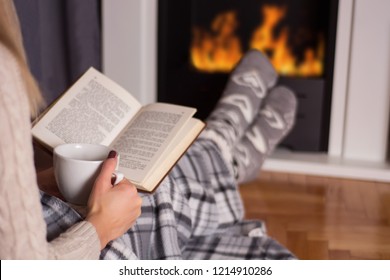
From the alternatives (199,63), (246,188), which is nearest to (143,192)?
(246,188)

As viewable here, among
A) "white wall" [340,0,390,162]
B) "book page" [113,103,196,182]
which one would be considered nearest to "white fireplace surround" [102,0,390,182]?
"white wall" [340,0,390,162]

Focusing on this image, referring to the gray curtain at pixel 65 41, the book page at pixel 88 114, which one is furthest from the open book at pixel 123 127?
the gray curtain at pixel 65 41

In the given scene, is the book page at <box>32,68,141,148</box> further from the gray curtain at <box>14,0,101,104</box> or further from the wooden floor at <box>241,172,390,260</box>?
Answer: the gray curtain at <box>14,0,101,104</box>

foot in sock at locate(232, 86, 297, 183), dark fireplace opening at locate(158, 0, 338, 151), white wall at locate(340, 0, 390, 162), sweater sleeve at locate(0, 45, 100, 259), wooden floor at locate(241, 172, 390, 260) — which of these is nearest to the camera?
sweater sleeve at locate(0, 45, 100, 259)

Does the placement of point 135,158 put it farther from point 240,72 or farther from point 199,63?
point 199,63

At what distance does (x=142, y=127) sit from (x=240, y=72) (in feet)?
2.35

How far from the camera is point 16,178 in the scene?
2.66 ft

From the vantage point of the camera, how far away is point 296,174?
201 cm

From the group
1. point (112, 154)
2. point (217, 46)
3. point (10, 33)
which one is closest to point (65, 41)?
point (217, 46)

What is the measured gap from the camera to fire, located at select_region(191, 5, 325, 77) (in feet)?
6.89

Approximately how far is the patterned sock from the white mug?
48 cm

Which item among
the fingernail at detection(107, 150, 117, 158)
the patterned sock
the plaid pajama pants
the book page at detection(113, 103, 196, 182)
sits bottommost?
the plaid pajama pants

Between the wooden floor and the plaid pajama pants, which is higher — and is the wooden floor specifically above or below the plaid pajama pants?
below

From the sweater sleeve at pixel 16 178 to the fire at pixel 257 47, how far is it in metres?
1.39
